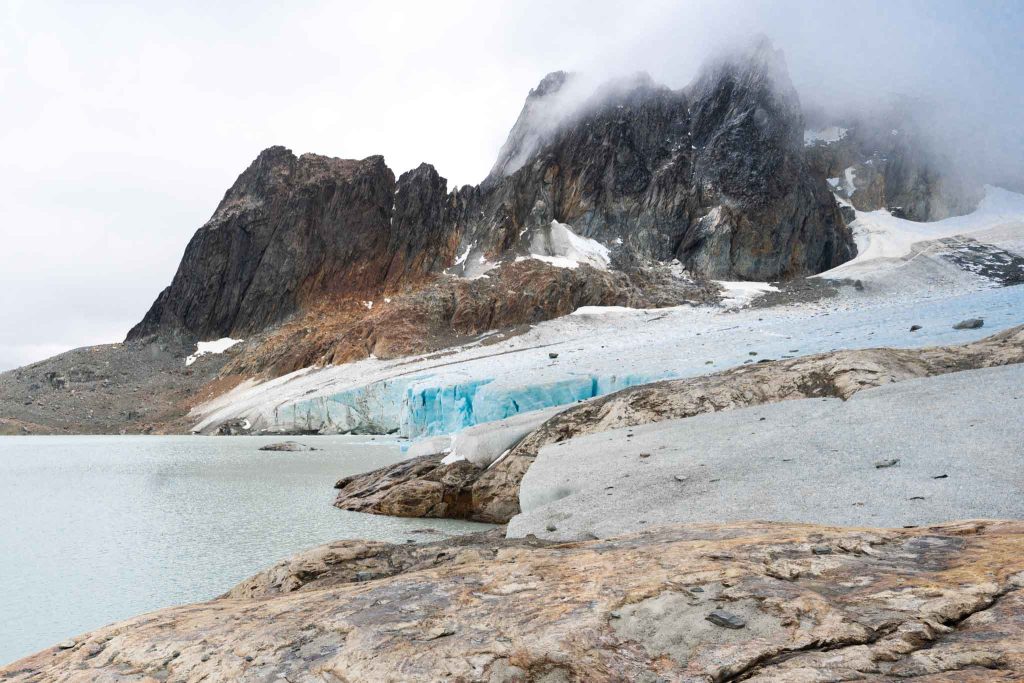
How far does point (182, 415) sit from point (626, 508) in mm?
54502

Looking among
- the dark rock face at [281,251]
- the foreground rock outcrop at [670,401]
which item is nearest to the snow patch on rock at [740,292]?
the foreground rock outcrop at [670,401]

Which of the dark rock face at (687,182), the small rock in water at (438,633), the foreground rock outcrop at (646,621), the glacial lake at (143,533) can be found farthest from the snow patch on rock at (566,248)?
the small rock in water at (438,633)

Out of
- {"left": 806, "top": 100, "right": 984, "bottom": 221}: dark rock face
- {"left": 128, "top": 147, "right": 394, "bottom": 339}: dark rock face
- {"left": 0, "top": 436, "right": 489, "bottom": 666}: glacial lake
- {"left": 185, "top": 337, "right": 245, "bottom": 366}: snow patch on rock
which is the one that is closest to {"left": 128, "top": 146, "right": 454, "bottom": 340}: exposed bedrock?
{"left": 128, "top": 147, "right": 394, "bottom": 339}: dark rock face

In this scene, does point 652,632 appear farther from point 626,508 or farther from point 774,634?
point 626,508

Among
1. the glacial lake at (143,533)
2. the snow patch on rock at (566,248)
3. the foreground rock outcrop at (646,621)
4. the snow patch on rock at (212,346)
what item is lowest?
the glacial lake at (143,533)

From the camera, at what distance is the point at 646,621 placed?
2.45 metres

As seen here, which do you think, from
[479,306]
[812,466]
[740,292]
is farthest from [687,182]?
[812,466]

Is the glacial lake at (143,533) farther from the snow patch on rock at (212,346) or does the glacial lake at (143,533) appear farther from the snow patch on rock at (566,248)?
the snow patch on rock at (212,346)

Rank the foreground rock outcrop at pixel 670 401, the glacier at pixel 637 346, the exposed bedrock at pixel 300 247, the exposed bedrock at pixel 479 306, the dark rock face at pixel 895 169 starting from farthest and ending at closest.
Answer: the exposed bedrock at pixel 300 247 < the dark rock face at pixel 895 169 < the exposed bedrock at pixel 479 306 < the glacier at pixel 637 346 < the foreground rock outcrop at pixel 670 401

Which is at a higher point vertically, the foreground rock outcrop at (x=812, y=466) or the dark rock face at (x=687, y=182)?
the dark rock face at (x=687, y=182)

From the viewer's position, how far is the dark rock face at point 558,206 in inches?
2315

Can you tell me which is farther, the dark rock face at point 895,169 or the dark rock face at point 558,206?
the dark rock face at point 895,169

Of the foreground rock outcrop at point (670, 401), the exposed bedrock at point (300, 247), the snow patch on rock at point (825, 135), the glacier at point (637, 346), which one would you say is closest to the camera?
the foreground rock outcrop at point (670, 401)

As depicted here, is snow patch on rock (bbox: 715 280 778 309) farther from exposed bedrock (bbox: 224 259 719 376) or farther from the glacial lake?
the glacial lake
